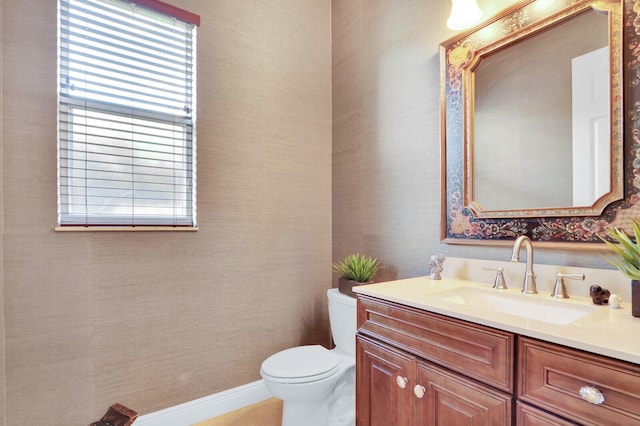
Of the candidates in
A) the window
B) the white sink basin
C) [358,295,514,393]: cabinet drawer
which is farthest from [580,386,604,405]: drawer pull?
the window

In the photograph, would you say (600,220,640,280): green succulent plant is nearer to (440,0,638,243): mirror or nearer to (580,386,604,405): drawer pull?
(440,0,638,243): mirror

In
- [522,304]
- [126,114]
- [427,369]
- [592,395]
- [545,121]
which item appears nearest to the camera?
[592,395]

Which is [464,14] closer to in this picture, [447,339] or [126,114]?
[447,339]

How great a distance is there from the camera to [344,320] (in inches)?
69.7

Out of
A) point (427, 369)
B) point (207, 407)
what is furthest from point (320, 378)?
point (207, 407)

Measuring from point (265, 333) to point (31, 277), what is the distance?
119 cm

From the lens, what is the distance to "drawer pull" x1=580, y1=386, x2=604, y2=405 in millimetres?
666

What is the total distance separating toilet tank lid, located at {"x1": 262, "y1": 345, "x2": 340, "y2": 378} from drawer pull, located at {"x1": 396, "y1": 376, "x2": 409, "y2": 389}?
51cm

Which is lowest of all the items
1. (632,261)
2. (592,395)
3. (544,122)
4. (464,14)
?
(592,395)

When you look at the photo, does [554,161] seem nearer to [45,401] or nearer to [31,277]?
[31,277]

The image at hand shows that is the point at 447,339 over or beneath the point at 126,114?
beneath

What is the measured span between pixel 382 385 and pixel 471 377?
375mm

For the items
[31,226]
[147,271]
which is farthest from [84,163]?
[147,271]

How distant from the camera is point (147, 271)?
5.40 feet
